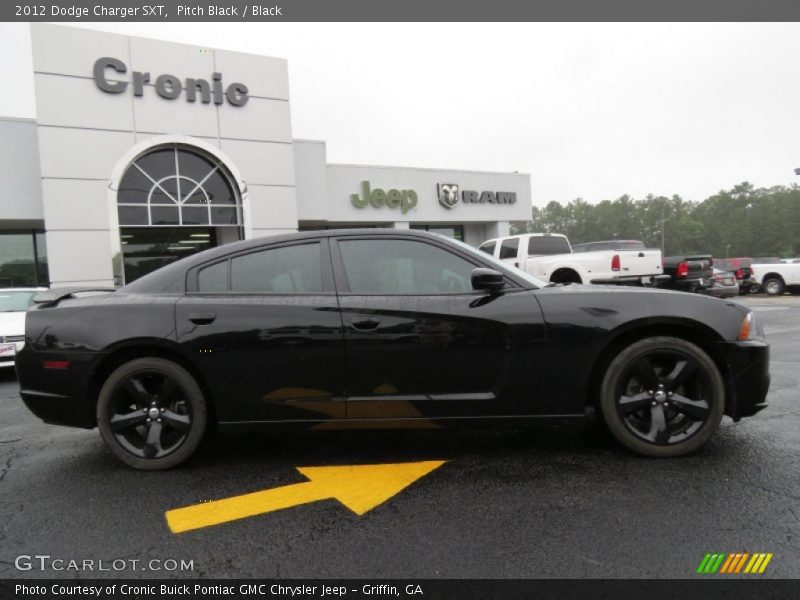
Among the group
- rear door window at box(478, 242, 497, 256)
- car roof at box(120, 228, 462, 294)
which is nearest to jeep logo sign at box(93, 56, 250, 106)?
rear door window at box(478, 242, 497, 256)

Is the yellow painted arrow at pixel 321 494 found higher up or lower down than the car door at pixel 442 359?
lower down

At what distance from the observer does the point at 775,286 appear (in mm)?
20469

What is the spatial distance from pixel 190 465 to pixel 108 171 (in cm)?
1300

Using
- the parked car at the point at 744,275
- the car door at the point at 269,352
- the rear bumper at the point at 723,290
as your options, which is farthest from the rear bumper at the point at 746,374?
the parked car at the point at 744,275

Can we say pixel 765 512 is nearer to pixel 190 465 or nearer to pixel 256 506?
pixel 256 506

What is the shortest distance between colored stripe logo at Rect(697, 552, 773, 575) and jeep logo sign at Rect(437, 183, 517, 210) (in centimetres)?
1956

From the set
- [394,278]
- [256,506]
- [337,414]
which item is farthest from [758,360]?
[256,506]

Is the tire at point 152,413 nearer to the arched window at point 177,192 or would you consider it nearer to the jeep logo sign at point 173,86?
the arched window at point 177,192

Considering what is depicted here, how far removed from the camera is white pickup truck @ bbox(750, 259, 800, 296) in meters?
19.8

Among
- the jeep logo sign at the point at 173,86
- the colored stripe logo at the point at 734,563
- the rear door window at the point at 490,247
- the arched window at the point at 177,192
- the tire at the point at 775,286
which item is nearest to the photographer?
the colored stripe logo at the point at 734,563

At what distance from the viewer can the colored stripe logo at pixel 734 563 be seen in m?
2.07

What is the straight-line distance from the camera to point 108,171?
13.8 m

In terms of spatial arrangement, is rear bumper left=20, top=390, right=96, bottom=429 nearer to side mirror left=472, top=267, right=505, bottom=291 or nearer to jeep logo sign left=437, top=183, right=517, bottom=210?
side mirror left=472, top=267, right=505, bottom=291

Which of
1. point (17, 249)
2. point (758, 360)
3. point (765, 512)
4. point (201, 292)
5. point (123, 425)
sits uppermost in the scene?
point (17, 249)
